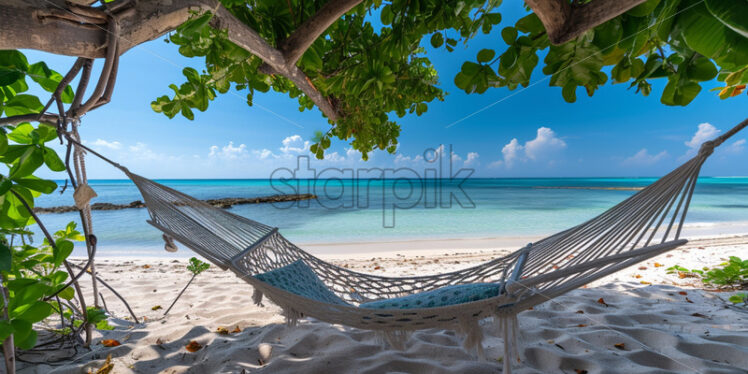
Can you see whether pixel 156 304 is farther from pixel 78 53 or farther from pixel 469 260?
pixel 469 260

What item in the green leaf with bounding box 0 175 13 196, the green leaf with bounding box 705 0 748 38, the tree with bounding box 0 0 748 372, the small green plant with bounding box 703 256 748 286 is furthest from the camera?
the small green plant with bounding box 703 256 748 286

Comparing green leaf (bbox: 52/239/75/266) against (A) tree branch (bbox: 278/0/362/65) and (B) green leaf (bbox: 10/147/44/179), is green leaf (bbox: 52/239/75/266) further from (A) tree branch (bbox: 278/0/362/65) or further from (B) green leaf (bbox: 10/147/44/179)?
(A) tree branch (bbox: 278/0/362/65)

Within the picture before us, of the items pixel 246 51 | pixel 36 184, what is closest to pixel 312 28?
pixel 246 51

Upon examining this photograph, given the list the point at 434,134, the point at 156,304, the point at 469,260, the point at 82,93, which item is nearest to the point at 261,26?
the point at 82,93

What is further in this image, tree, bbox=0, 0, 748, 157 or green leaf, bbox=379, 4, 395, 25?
green leaf, bbox=379, 4, 395, 25

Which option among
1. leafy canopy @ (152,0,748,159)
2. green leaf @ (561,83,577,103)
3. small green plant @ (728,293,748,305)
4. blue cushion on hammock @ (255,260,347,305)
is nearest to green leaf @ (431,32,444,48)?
leafy canopy @ (152,0,748,159)

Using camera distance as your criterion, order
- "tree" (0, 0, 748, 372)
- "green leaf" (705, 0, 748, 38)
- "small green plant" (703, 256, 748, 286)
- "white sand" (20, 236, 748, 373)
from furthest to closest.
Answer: "small green plant" (703, 256, 748, 286) < "white sand" (20, 236, 748, 373) < "tree" (0, 0, 748, 372) < "green leaf" (705, 0, 748, 38)

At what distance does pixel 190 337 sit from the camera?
1077mm

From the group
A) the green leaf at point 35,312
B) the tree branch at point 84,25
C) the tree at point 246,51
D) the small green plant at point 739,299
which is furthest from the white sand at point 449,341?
the tree branch at point 84,25

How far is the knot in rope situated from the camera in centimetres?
66

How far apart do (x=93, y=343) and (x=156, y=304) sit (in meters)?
0.55

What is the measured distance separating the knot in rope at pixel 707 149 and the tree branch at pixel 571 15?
1.27ft

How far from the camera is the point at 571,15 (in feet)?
2.05

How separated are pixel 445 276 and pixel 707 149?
82cm
